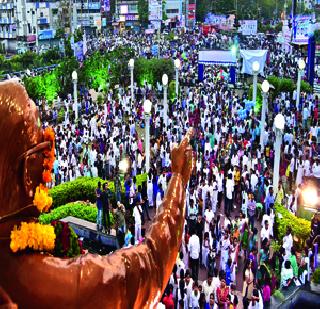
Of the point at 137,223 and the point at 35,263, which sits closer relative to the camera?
the point at 35,263

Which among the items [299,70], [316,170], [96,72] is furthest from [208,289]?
[96,72]

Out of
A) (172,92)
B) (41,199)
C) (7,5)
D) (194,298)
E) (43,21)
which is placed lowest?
(194,298)

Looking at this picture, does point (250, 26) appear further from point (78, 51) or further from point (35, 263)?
point (35, 263)

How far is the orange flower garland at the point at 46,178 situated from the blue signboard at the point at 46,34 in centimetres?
4908

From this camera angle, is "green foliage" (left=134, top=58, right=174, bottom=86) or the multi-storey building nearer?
"green foliage" (left=134, top=58, right=174, bottom=86)

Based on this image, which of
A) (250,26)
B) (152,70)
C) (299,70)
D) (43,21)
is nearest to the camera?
(299,70)

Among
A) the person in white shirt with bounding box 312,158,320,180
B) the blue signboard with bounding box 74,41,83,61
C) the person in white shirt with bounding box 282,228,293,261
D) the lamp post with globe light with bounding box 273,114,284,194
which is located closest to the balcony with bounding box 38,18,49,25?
the blue signboard with bounding box 74,41,83,61

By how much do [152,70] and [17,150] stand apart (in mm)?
26318

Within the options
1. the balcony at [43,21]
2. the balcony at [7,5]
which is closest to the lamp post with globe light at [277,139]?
the balcony at [7,5]

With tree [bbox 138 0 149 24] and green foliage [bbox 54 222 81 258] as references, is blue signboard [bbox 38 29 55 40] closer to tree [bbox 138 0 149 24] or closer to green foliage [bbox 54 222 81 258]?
tree [bbox 138 0 149 24]

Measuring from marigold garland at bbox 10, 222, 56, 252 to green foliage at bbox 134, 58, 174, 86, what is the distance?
2614 cm

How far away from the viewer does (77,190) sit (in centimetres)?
1353

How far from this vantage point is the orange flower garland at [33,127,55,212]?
1.74 m

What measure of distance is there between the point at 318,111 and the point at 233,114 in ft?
10.7
